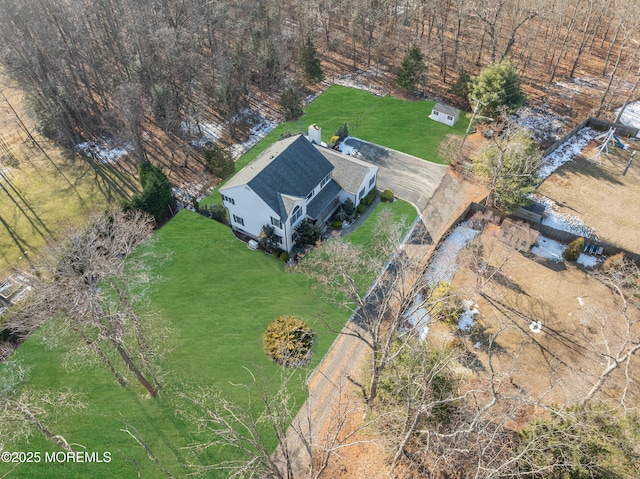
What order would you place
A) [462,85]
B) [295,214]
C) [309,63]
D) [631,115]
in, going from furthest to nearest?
[309,63]
[462,85]
[631,115]
[295,214]


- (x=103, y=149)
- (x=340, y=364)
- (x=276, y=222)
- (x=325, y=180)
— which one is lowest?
(x=340, y=364)

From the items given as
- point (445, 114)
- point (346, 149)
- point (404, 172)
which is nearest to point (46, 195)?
point (346, 149)

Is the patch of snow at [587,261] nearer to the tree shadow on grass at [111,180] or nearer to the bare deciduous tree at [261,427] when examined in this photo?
the bare deciduous tree at [261,427]

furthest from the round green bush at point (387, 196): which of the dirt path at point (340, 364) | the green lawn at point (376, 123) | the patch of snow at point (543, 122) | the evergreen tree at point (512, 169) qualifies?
the patch of snow at point (543, 122)

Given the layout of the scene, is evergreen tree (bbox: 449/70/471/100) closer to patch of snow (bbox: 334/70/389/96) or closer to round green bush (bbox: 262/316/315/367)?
patch of snow (bbox: 334/70/389/96)

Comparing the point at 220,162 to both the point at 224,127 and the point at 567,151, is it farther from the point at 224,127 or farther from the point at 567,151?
the point at 567,151

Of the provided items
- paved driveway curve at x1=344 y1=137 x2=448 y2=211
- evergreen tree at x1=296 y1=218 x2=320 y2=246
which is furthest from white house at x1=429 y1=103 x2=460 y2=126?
evergreen tree at x1=296 y1=218 x2=320 y2=246
